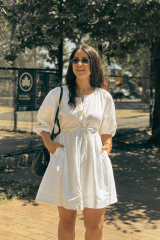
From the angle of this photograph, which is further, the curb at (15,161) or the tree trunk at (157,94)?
the tree trunk at (157,94)

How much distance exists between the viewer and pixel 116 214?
4570 millimetres

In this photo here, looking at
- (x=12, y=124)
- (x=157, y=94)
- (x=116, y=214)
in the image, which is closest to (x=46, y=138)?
(x=116, y=214)

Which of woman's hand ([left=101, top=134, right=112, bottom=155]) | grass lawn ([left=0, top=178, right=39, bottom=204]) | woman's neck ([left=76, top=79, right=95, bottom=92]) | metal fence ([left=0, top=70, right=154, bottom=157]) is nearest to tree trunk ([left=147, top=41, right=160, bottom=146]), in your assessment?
metal fence ([left=0, top=70, right=154, bottom=157])

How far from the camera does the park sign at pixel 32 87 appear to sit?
7.14 metres

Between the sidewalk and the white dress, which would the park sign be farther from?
the white dress

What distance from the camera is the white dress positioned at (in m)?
2.63

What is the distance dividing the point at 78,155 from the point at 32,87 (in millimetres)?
4869

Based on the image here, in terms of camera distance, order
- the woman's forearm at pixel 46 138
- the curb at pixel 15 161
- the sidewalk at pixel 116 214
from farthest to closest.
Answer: the curb at pixel 15 161 → the sidewalk at pixel 116 214 → the woman's forearm at pixel 46 138

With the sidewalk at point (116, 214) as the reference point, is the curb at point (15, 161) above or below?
above

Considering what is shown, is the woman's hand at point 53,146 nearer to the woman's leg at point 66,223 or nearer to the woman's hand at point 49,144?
the woman's hand at point 49,144

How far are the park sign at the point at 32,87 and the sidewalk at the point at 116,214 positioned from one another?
136 centimetres

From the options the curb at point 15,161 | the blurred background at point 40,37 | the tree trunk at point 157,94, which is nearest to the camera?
the blurred background at point 40,37

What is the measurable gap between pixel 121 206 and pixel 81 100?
2.58 meters

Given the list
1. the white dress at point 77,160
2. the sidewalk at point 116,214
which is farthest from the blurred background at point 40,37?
the white dress at point 77,160
